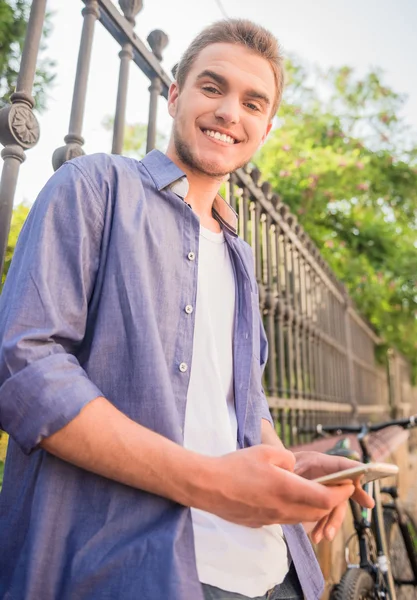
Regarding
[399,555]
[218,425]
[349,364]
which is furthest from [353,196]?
[218,425]

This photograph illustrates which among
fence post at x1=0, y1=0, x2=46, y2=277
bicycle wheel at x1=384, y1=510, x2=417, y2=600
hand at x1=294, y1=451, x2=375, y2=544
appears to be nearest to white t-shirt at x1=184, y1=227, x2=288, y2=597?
hand at x1=294, y1=451, x2=375, y2=544

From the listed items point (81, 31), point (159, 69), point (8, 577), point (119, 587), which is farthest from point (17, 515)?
point (159, 69)

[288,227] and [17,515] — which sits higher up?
[288,227]

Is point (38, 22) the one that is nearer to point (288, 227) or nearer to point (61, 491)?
Answer: point (61, 491)

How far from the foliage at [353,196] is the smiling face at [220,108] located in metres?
6.35

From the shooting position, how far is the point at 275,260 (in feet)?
12.2

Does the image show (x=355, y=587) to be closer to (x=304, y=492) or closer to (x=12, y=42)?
(x=304, y=492)

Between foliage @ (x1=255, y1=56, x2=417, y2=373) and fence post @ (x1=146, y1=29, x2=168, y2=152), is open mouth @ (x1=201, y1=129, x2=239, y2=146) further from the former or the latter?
foliage @ (x1=255, y1=56, x2=417, y2=373)

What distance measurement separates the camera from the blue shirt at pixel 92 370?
34.6 inches

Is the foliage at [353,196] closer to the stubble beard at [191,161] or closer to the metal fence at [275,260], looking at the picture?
the metal fence at [275,260]

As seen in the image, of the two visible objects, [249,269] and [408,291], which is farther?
[408,291]

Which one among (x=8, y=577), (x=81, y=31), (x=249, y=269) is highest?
(x=81, y=31)

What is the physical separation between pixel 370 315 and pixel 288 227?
6.86 metres

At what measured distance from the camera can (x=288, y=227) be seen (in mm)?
4035
